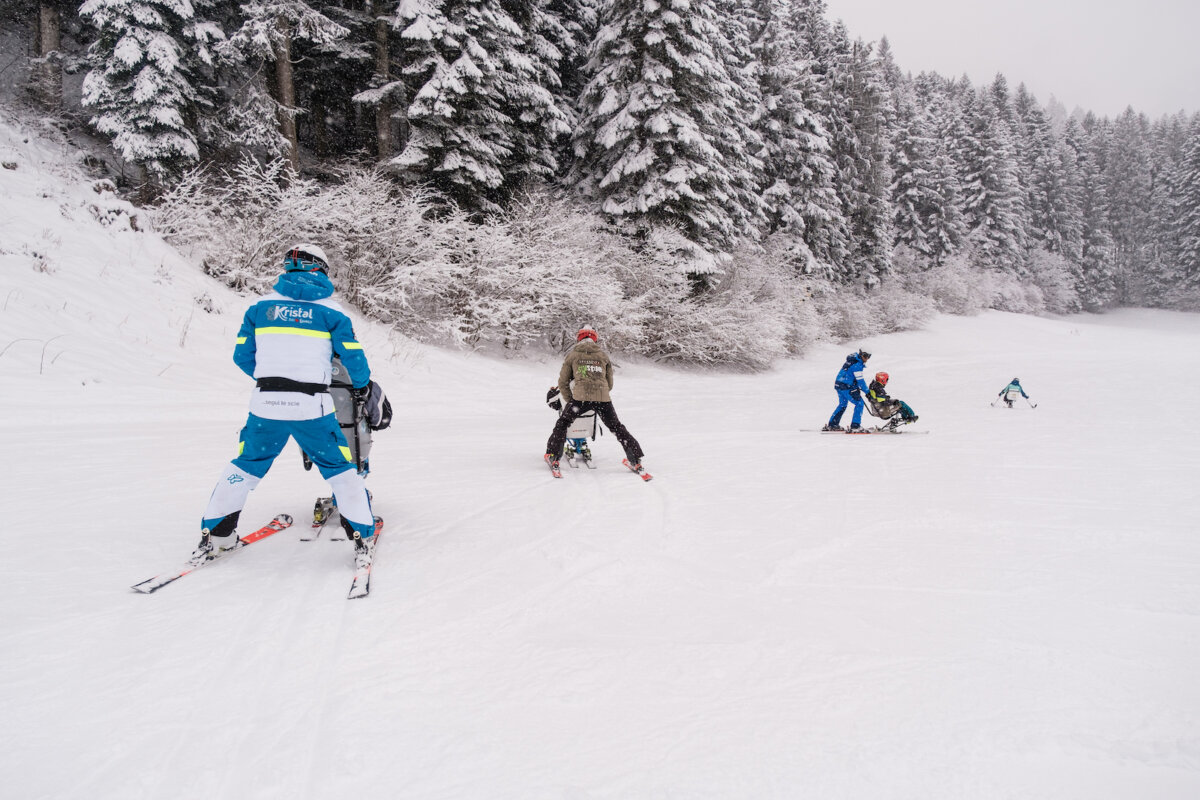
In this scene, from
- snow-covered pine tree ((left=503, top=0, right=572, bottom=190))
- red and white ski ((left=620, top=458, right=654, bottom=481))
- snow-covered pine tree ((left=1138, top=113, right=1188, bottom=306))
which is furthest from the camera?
snow-covered pine tree ((left=1138, top=113, right=1188, bottom=306))

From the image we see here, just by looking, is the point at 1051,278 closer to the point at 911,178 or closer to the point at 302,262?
the point at 911,178

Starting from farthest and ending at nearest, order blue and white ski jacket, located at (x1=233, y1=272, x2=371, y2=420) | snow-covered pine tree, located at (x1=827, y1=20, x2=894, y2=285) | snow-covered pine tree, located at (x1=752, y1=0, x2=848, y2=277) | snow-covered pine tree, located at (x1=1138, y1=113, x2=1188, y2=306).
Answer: snow-covered pine tree, located at (x1=1138, y1=113, x2=1188, y2=306) < snow-covered pine tree, located at (x1=827, y1=20, x2=894, y2=285) < snow-covered pine tree, located at (x1=752, y1=0, x2=848, y2=277) < blue and white ski jacket, located at (x1=233, y1=272, x2=371, y2=420)

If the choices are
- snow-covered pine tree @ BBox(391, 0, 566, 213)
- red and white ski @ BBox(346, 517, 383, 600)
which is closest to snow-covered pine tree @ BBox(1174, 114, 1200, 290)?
snow-covered pine tree @ BBox(391, 0, 566, 213)

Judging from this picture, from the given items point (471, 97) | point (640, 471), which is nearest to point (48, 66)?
point (471, 97)

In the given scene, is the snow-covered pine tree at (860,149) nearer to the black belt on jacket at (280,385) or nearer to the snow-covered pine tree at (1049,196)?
the snow-covered pine tree at (1049,196)

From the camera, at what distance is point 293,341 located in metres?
3.55

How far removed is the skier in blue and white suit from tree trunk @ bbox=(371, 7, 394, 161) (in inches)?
597

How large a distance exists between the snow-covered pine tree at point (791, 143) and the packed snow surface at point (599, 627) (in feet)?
75.0

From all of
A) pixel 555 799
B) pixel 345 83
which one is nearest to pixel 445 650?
pixel 555 799

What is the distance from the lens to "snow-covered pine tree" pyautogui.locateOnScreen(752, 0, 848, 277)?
27.0 metres

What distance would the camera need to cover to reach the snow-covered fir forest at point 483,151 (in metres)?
13.6

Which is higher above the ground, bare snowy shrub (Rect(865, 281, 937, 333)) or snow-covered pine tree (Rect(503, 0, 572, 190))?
snow-covered pine tree (Rect(503, 0, 572, 190))

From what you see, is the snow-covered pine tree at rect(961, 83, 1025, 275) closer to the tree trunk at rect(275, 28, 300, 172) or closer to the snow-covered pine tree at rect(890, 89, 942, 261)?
the snow-covered pine tree at rect(890, 89, 942, 261)

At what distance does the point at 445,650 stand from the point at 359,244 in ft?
45.4
